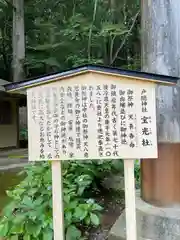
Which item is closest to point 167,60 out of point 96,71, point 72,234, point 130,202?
point 96,71

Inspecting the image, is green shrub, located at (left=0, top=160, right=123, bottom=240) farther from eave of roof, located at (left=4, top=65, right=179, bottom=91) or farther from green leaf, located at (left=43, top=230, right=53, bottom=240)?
eave of roof, located at (left=4, top=65, right=179, bottom=91)

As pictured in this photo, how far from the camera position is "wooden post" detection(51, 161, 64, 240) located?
252cm

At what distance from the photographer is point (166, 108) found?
2.98 metres

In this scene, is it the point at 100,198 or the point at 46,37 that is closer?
the point at 100,198

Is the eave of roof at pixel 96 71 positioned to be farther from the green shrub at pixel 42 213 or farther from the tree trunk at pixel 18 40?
the tree trunk at pixel 18 40

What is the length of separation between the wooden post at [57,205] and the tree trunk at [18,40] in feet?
37.8

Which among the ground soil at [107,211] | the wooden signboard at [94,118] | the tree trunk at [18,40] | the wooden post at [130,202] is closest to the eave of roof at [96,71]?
the wooden signboard at [94,118]

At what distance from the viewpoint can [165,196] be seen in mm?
2932

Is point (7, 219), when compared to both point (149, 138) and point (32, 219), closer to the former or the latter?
point (32, 219)

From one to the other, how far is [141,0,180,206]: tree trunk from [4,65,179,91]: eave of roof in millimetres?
708

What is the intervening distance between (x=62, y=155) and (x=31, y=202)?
831mm

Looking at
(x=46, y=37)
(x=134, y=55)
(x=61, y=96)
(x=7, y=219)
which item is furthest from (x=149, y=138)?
(x=46, y=37)

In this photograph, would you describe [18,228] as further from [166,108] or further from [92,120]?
[166,108]

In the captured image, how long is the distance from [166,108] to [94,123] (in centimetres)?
94
